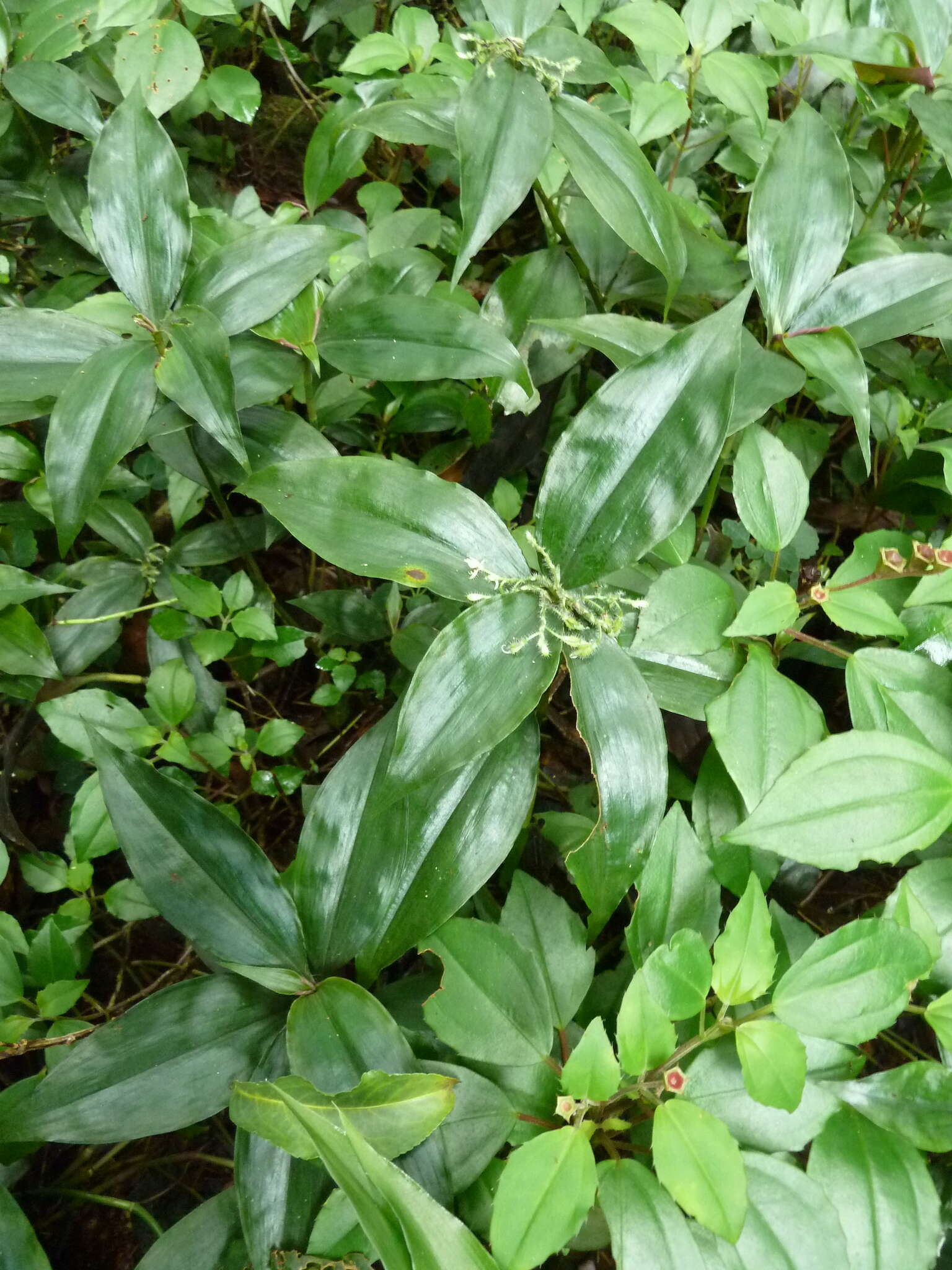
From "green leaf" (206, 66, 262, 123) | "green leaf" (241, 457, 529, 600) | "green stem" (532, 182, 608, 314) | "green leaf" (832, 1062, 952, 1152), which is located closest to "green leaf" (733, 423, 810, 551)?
"green leaf" (241, 457, 529, 600)

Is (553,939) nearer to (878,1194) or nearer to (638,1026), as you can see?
(638,1026)

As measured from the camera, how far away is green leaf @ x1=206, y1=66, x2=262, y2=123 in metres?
1.22

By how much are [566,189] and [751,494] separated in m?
0.61

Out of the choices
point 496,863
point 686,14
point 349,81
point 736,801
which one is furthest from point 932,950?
point 349,81

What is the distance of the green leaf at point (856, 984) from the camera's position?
0.59 metres

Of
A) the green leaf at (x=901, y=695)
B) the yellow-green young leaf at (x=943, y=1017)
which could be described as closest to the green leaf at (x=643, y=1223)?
the yellow-green young leaf at (x=943, y=1017)

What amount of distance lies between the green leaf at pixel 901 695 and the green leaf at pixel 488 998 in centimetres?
39

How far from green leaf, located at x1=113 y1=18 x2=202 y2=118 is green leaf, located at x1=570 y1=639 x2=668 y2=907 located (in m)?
0.94

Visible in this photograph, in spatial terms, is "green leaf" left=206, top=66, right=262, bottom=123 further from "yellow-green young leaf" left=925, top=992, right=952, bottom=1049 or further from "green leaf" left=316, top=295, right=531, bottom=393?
"yellow-green young leaf" left=925, top=992, right=952, bottom=1049

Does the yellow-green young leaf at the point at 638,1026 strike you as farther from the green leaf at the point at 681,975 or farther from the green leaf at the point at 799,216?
the green leaf at the point at 799,216

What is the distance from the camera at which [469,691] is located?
0.58 meters

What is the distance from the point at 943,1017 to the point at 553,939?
0.33m

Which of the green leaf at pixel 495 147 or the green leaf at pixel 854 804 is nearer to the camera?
the green leaf at pixel 854 804

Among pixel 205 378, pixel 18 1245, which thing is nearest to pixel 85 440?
pixel 205 378
